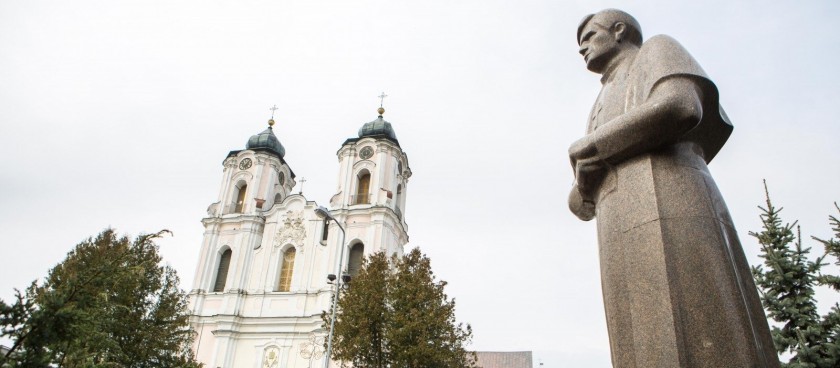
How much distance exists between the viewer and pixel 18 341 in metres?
5.57

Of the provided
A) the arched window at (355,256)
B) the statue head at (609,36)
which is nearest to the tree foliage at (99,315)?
the statue head at (609,36)

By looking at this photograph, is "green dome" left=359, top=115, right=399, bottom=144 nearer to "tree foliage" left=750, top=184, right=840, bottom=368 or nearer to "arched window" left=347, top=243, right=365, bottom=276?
"arched window" left=347, top=243, right=365, bottom=276

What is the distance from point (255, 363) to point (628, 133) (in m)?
34.5

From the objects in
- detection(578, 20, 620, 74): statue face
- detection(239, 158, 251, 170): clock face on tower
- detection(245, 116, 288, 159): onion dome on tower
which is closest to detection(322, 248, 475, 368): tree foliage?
detection(578, 20, 620, 74): statue face

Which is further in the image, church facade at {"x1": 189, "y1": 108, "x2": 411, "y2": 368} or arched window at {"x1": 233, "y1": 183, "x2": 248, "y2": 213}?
arched window at {"x1": 233, "y1": 183, "x2": 248, "y2": 213}

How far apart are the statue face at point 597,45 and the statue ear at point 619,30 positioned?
0.02 m

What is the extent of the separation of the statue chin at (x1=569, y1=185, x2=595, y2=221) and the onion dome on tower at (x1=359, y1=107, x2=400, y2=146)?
121 feet

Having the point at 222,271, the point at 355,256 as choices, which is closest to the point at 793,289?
the point at 355,256

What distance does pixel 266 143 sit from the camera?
43.6 meters

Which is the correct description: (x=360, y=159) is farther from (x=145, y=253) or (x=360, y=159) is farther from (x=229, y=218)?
(x=145, y=253)

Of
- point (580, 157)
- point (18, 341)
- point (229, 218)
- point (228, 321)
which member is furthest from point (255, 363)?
point (580, 157)

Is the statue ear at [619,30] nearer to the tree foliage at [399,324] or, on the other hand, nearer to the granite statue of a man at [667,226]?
the granite statue of a man at [667,226]

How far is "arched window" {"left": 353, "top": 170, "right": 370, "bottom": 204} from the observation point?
38094 millimetres

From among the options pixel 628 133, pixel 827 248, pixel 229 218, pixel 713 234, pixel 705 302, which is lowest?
pixel 705 302
